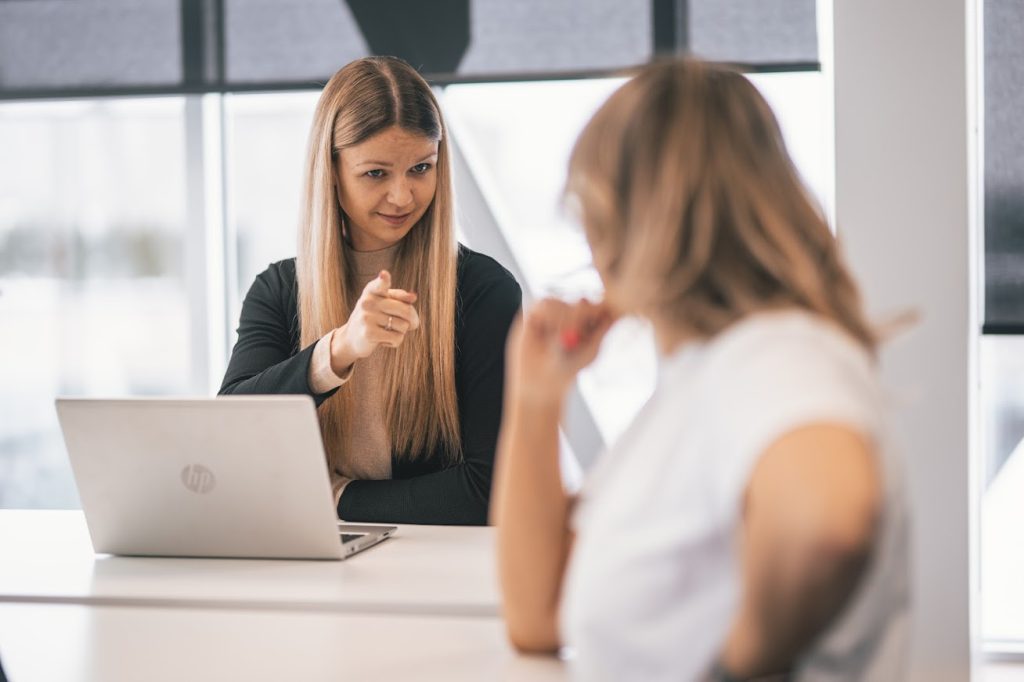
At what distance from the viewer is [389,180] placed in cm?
199

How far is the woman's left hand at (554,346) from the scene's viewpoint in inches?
40.7

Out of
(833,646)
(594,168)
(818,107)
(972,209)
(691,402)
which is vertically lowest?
(833,646)

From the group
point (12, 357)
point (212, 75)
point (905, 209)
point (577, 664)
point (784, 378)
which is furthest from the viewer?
point (12, 357)

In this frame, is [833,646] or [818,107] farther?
[818,107]

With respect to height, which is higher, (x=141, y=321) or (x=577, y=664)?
(x=141, y=321)

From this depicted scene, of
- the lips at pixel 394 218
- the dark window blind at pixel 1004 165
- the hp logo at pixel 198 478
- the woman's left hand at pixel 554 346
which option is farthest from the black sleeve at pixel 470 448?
the dark window blind at pixel 1004 165

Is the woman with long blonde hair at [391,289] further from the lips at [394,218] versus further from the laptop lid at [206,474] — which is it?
the laptop lid at [206,474]

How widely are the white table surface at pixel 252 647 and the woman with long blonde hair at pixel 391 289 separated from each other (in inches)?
22.3

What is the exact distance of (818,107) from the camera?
10.7 ft

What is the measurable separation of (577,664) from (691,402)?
8.6 inches

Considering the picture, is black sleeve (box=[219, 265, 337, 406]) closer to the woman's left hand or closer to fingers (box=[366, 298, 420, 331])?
fingers (box=[366, 298, 420, 331])

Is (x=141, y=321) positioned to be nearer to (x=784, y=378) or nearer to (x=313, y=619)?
(x=313, y=619)

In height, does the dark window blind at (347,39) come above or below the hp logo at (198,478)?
above

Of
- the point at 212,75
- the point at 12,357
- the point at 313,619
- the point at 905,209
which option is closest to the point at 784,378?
the point at 313,619
